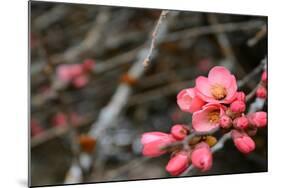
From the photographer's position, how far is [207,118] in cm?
224

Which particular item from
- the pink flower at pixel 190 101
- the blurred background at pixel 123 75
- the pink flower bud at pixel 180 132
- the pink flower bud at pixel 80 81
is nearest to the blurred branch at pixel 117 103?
the blurred background at pixel 123 75

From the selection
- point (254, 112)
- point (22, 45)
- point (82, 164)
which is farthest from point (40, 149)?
point (254, 112)

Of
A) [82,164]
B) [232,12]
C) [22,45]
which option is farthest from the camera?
[232,12]

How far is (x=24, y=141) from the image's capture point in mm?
2266

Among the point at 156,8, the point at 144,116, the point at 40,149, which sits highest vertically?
the point at 156,8

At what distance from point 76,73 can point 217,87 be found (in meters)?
0.69

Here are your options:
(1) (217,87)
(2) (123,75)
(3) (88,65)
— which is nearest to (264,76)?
(1) (217,87)

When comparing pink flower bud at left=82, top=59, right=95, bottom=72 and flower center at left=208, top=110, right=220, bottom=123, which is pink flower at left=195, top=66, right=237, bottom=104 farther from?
pink flower bud at left=82, top=59, right=95, bottom=72

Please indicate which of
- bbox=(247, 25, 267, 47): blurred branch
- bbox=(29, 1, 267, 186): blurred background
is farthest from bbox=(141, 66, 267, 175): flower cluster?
bbox=(247, 25, 267, 47): blurred branch

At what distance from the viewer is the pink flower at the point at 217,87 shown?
87.8 inches

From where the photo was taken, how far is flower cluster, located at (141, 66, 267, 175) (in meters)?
2.16

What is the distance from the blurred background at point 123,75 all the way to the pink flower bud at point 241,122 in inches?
12.1
